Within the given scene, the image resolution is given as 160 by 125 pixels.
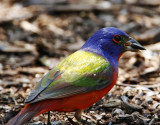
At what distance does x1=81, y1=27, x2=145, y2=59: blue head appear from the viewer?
4262mm

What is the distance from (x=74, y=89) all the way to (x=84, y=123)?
0.71 m

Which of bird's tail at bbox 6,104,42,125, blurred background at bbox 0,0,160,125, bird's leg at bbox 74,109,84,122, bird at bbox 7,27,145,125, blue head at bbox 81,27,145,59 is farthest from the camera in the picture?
blurred background at bbox 0,0,160,125

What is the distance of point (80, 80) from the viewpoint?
3.75 m

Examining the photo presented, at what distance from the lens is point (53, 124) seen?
4094 mm

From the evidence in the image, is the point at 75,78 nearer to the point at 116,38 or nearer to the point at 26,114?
the point at 26,114

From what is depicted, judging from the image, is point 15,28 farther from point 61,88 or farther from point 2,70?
point 61,88

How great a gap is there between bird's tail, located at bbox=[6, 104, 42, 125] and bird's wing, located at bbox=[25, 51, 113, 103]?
0.32ft

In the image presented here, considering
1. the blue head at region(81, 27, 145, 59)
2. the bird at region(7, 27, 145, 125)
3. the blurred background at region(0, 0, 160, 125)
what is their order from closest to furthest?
1. the bird at region(7, 27, 145, 125)
2. the blue head at region(81, 27, 145, 59)
3. the blurred background at region(0, 0, 160, 125)

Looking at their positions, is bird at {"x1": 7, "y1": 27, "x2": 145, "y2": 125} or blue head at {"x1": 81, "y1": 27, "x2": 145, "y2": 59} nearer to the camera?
bird at {"x1": 7, "y1": 27, "x2": 145, "y2": 125}

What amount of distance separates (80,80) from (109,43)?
819mm

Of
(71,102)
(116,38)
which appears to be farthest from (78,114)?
(116,38)

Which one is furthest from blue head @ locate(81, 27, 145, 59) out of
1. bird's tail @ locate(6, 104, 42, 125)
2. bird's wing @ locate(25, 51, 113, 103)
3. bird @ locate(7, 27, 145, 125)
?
bird's tail @ locate(6, 104, 42, 125)

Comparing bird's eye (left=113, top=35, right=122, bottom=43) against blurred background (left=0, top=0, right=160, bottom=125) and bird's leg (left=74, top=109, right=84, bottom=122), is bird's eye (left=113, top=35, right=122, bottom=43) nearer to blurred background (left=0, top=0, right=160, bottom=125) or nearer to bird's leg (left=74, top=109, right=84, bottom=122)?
blurred background (left=0, top=0, right=160, bottom=125)

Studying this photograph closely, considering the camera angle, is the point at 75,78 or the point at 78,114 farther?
the point at 78,114
